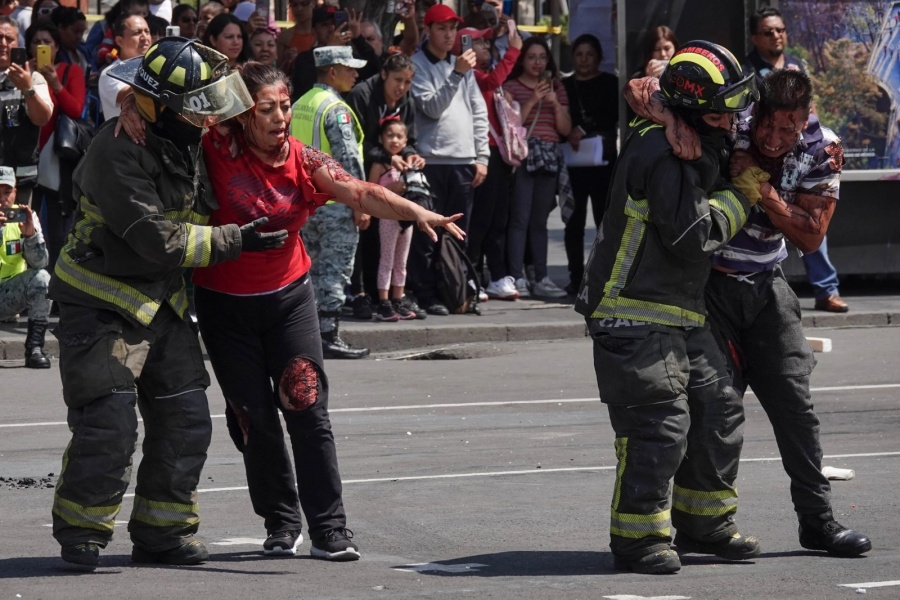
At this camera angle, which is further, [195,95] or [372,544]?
[372,544]

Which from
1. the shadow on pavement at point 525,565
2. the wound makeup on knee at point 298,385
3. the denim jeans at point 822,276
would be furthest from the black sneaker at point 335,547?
the denim jeans at point 822,276

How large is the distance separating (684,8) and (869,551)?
862cm

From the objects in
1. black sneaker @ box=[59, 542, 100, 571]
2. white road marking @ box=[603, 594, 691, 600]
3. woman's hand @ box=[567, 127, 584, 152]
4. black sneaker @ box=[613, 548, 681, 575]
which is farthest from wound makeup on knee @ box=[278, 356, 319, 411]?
woman's hand @ box=[567, 127, 584, 152]

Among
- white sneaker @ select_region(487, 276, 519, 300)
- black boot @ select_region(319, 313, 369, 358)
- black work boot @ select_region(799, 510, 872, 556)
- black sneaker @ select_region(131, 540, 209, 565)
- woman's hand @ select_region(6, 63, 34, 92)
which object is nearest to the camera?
black sneaker @ select_region(131, 540, 209, 565)

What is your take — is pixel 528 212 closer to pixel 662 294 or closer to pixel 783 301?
pixel 783 301

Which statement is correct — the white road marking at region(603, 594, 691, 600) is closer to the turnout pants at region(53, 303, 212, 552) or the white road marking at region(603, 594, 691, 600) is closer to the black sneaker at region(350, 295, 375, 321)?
the turnout pants at region(53, 303, 212, 552)

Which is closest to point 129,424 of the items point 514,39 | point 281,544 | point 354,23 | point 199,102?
point 281,544

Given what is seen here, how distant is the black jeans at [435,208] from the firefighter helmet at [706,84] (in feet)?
25.2

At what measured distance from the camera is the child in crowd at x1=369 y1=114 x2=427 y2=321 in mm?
12430

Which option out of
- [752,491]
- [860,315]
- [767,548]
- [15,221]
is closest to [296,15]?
[15,221]

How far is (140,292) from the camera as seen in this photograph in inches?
231

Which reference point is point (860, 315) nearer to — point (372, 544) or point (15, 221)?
point (15, 221)

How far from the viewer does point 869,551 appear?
20.3ft

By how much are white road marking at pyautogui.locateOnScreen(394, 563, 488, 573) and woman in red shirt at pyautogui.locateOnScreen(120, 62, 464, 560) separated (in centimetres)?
25
